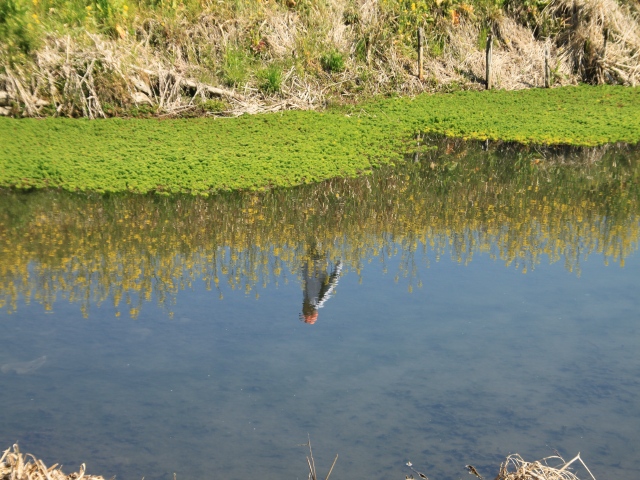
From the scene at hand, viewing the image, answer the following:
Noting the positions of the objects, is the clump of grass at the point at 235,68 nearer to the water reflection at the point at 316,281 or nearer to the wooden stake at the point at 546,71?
the wooden stake at the point at 546,71

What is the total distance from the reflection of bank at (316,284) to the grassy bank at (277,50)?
726cm

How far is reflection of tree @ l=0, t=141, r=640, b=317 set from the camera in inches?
398

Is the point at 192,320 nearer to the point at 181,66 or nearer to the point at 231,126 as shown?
the point at 231,126

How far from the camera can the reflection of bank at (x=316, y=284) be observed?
9.07 meters

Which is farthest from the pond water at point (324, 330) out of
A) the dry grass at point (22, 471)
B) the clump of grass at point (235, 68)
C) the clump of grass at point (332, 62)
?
the clump of grass at point (332, 62)

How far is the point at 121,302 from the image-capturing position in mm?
9414

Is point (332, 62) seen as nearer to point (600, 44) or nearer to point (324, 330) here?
point (600, 44)

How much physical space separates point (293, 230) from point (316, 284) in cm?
202

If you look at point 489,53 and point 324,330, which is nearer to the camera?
point 324,330

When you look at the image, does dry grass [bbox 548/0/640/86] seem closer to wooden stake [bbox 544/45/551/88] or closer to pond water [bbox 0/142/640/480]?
wooden stake [bbox 544/45/551/88]

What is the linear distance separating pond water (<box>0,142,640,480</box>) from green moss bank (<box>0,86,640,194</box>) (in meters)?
0.67

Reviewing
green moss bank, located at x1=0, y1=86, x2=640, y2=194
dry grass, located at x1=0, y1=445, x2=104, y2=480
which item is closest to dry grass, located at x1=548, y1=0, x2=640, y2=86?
green moss bank, located at x1=0, y1=86, x2=640, y2=194

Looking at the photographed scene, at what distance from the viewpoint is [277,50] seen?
1866 cm

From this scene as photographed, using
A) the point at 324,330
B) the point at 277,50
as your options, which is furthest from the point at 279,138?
the point at 324,330
